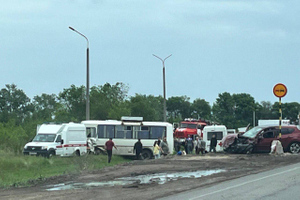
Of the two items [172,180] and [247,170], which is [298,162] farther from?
[172,180]

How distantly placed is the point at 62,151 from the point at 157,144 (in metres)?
6.89

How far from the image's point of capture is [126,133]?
3844cm

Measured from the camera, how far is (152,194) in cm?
1397

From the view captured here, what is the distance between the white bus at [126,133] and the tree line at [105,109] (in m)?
5.56

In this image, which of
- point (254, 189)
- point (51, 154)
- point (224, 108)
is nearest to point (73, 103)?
point (51, 154)

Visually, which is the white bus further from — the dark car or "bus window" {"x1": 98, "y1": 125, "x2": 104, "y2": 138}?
the dark car

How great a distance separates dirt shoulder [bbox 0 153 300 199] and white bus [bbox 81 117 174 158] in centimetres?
1140

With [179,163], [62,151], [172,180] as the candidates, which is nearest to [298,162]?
[179,163]

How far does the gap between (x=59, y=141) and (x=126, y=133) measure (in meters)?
5.50

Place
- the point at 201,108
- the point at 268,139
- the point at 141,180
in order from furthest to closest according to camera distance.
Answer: the point at 201,108
the point at 268,139
the point at 141,180

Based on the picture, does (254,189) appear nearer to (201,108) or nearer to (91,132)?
(91,132)

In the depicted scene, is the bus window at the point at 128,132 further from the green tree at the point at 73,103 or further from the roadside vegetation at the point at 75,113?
the green tree at the point at 73,103

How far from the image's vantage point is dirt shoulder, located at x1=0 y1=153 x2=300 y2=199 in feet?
46.8

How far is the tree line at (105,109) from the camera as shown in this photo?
53609mm
